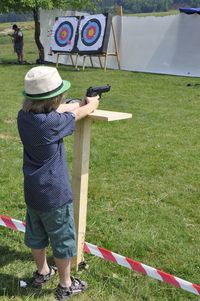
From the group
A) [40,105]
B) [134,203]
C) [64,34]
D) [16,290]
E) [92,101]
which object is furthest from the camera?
[64,34]

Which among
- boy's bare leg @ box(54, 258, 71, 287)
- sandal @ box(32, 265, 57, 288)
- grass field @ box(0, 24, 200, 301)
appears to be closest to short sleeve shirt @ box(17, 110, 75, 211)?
boy's bare leg @ box(54, 258, 71, 287)

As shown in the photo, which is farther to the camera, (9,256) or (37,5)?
(37,5)

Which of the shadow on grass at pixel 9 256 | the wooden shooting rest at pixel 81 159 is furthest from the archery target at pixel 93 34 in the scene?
the wooden shooting rest at pixel 81 159

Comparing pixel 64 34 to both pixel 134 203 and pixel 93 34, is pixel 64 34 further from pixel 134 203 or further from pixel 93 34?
pixel 134 203

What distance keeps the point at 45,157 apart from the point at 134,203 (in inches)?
74.8

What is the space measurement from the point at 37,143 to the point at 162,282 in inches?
56.2

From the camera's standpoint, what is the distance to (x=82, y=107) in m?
2.47

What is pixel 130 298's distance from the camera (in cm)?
263

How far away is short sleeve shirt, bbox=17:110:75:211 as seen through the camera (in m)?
2.28

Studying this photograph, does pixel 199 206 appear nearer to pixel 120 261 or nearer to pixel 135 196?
pixel 135 196

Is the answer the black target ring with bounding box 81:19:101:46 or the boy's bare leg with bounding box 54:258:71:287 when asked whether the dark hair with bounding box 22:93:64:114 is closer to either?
the boy's bare leg with bounding box 54:258:71:287

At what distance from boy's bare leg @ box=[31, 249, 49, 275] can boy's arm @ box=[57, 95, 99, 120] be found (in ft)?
3.22

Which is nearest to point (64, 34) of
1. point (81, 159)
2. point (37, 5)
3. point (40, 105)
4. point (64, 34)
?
point (64, 34)

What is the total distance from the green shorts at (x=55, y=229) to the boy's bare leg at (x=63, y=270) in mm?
44
